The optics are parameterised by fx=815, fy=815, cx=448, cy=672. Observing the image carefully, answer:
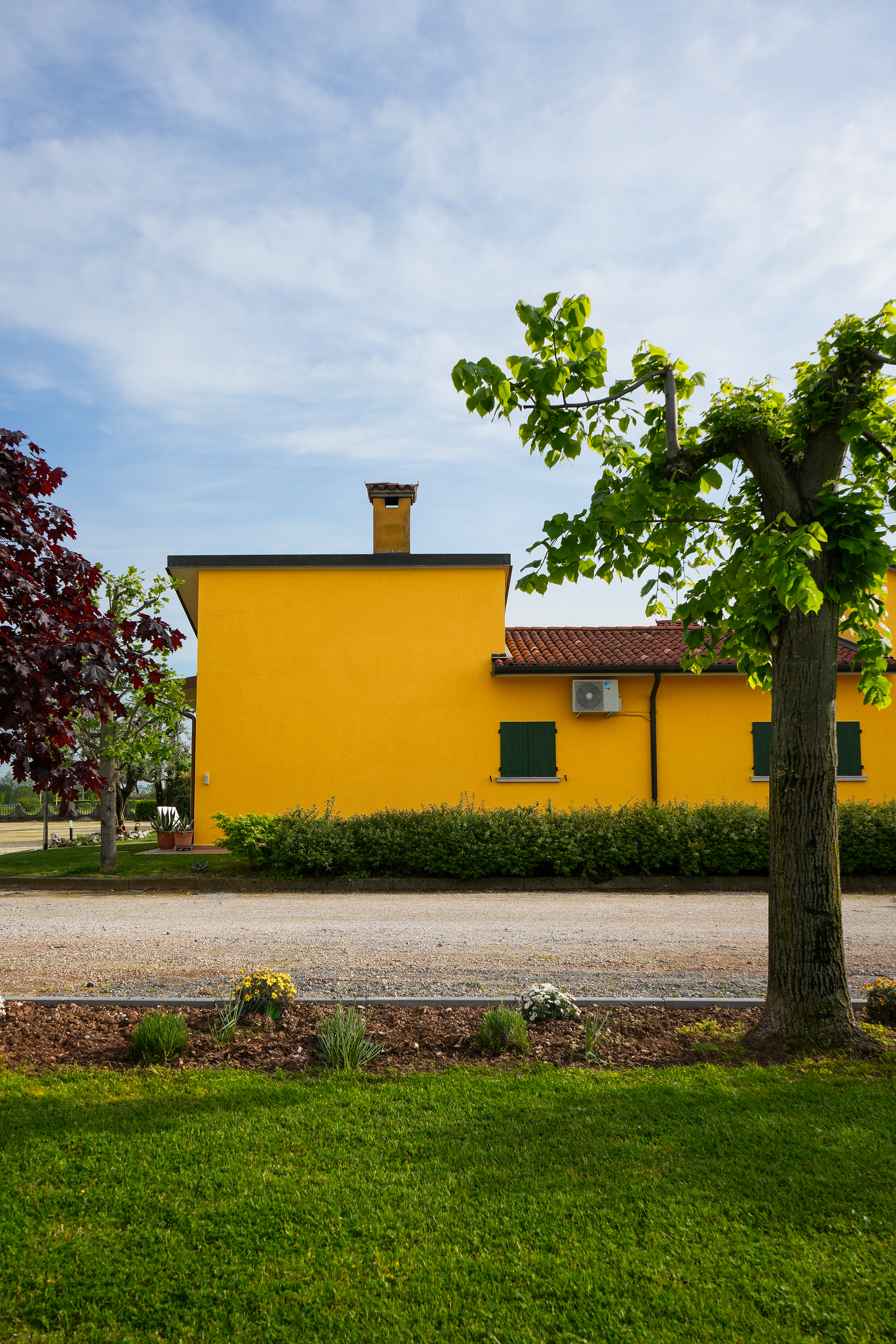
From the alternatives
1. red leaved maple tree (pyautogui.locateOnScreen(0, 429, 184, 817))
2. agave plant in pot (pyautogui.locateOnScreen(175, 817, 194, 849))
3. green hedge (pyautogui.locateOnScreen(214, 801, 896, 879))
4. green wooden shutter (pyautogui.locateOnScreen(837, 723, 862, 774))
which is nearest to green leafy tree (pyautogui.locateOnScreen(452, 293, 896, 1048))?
red leaved maple tree (pyautogui.locateOnScreen(0, 429, 184, 817))

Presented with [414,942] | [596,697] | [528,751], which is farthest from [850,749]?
[414,942]

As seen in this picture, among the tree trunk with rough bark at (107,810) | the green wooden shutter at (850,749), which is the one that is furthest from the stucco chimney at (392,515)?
the green wooden shutter at (850,749)

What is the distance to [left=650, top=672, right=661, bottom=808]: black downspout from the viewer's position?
16.6 meters

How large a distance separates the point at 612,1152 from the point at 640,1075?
3.11 ft

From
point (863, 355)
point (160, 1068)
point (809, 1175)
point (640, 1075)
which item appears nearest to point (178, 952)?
point (160, 1068)

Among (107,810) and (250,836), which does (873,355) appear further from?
(107,810)

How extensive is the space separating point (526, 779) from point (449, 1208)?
533 inches

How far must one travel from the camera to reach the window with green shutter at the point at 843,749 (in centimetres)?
1661

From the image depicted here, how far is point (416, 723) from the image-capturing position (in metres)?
16.8

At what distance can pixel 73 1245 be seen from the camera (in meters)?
2.85

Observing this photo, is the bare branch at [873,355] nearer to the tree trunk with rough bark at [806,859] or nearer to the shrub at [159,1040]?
the tree trunk with rough bark at [806,859]

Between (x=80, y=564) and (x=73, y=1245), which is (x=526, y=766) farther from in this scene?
(x=73, y=1245)

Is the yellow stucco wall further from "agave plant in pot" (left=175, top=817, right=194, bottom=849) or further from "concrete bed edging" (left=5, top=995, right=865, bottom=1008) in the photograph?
"concrete bed edging" (left=5, top=995, right=865, bottom=1008)

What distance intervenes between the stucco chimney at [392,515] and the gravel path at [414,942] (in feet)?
29.5
